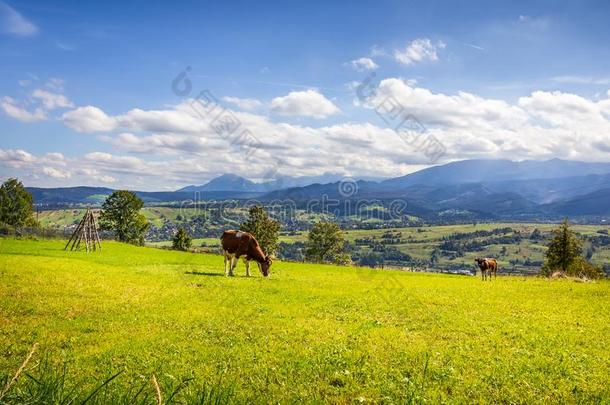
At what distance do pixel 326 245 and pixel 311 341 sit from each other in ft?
347

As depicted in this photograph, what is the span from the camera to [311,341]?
15031mm

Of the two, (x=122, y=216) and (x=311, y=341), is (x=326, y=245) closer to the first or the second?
(x=122, y=216)

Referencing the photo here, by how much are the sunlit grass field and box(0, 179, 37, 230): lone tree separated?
97.1 m

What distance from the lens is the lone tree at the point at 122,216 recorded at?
115m

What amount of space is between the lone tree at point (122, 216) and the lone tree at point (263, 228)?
99.8 feet

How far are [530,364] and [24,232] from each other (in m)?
80.4

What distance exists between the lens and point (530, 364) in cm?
1270

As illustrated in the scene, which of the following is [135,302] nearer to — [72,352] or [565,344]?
[72,352]

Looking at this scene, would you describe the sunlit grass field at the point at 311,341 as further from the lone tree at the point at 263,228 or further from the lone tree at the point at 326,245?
the lone tree at the point at 326,245

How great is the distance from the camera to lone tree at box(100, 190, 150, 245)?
376ft

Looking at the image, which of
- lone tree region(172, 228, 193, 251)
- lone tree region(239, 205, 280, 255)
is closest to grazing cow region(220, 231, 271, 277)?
lone tree region(239, 205, 280, 255)

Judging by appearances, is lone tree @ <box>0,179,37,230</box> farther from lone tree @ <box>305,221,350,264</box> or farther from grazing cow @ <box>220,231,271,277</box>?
grazing cow @ <box>220,231,271,277</box>

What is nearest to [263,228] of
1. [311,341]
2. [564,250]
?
[564,250]

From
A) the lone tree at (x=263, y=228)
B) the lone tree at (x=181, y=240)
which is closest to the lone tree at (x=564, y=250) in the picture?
the lone tree at (x=263, y=228)
